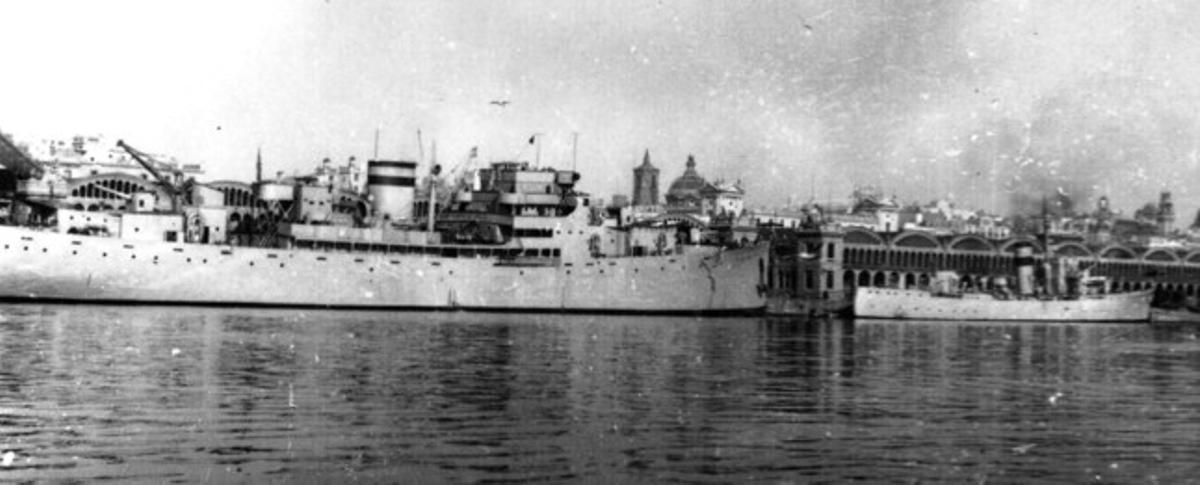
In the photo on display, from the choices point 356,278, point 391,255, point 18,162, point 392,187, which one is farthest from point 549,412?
point 18,162

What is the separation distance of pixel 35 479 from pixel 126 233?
41.4 meters

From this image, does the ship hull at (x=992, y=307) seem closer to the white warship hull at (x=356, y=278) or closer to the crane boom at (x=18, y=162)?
the white warship hull at (x=356, y=278)

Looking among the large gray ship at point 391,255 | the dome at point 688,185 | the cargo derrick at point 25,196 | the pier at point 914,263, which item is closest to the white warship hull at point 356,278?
the large gray ship at point 391,255

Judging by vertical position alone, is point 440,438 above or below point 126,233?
below

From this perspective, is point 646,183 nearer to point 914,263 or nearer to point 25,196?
point 914,263

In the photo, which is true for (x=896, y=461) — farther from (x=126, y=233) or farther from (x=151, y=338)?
(x=126, y=233)

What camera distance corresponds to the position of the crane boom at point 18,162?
71062mm

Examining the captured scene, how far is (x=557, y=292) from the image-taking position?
6075cm

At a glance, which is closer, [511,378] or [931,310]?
[511,378]

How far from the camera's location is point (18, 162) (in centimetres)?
7512

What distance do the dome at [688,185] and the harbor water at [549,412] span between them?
380 ft

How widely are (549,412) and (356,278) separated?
126ft

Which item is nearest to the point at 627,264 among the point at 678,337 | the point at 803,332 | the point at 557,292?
the point at 557,292

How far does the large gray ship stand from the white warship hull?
0.17 feet
